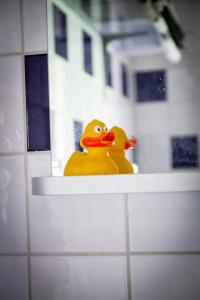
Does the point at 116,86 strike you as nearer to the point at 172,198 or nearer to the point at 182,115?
the point at 182,115

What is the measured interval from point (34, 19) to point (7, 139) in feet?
0.82

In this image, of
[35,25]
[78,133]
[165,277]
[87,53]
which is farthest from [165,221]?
[87,53]

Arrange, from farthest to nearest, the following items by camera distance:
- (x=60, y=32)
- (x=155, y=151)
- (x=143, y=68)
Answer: (x=143, y=68) → (x=155, y=151) → (x=60, y=32)

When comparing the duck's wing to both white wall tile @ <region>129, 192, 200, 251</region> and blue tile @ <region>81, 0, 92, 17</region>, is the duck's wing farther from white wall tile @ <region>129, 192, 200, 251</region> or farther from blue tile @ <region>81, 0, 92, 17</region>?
blue tile @ <region>81, 0, 92, 17</region>

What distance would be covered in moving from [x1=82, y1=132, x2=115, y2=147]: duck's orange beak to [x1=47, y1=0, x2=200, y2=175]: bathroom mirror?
62 centimetres

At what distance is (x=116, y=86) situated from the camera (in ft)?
6.75

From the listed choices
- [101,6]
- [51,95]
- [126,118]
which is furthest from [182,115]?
[51,95]

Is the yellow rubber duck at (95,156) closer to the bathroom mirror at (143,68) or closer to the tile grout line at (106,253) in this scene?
the tile grout line at (106,253)

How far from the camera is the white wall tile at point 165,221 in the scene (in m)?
0.86

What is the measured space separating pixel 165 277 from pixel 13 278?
11.9 inches

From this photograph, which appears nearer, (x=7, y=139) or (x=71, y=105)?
(x=7, y=139)

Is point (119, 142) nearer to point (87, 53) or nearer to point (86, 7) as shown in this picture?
point (87, 53)

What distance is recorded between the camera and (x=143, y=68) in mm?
2152

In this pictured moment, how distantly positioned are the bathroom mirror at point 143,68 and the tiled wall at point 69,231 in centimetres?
55
